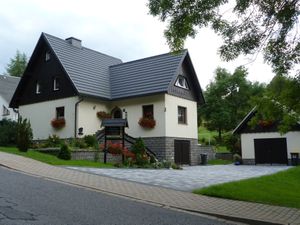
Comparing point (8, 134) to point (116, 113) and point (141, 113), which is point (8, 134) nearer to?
point (116, 113)

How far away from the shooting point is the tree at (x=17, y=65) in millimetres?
68256

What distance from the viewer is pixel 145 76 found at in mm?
28234

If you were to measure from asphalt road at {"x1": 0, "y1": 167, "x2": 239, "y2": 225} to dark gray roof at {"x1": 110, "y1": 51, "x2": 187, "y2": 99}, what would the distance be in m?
15.9

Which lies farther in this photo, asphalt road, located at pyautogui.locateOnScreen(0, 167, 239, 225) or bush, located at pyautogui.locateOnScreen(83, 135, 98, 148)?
bush, located at pyautogui.locateOnScreen(83, 135, 98, 148)

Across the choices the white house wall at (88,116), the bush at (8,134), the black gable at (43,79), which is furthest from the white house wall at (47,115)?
the bush at (8,134)

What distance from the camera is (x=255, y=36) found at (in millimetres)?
9570

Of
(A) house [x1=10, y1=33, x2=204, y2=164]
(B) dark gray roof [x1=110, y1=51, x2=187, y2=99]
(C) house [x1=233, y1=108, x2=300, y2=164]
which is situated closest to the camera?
(A) house [x1=10, y1=33, x2=204, y2=164]

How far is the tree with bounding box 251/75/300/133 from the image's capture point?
9.70 metres

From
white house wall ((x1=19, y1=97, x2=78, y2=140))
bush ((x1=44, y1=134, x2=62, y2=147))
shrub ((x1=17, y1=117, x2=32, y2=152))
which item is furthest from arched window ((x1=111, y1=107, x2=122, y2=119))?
shrub ((x1=17, y1=117, x2=32, y2=152))

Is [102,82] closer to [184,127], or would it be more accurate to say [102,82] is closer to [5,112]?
[184,127]

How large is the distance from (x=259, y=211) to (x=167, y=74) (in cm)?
1836

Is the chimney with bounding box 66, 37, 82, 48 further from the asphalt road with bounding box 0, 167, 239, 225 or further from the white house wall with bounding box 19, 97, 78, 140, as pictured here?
the asphalt road with bounding box 0, 167, 239, 225

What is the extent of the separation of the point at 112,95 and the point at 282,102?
19.7 m

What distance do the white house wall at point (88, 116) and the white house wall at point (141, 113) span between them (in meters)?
1.83
